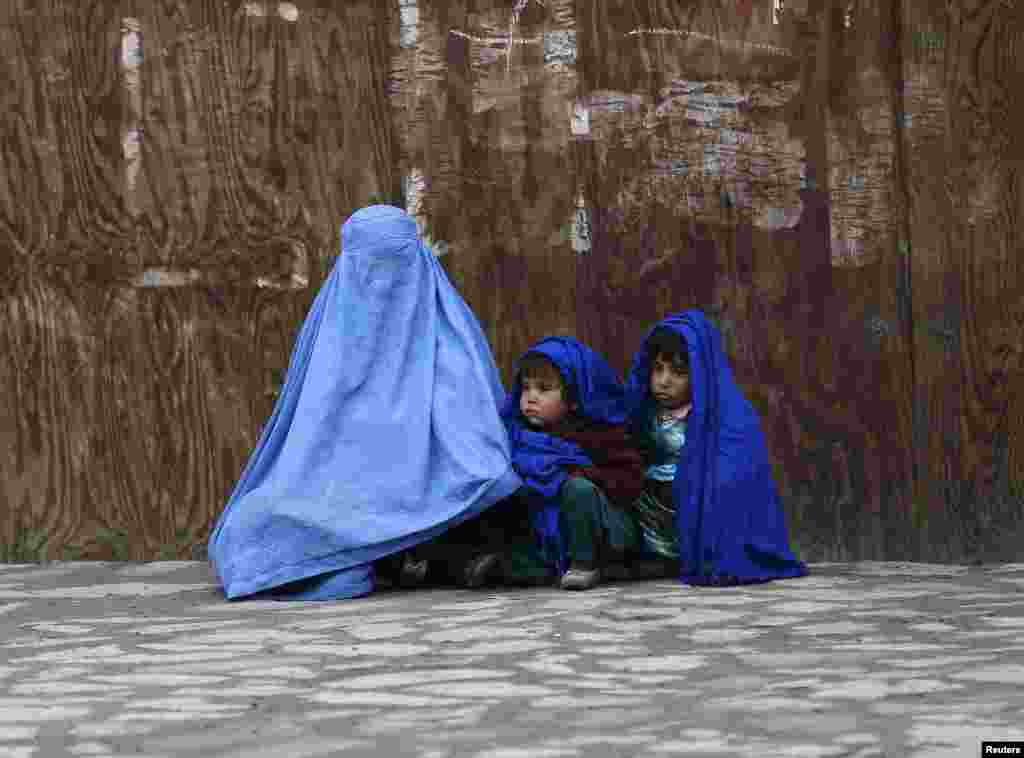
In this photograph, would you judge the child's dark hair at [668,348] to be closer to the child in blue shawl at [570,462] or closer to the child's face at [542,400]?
the child in blue shawl at [570,462]

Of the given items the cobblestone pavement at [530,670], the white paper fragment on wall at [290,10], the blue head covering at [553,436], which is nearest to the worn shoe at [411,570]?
the cobblestone pavement at [530,670]

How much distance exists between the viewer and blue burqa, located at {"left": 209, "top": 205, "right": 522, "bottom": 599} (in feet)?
18.4

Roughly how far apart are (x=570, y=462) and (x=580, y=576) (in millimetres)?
329

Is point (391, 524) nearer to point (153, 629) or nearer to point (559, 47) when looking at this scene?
point (153, 629)

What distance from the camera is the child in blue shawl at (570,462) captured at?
5.59m

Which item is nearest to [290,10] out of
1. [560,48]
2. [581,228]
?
[560,48]

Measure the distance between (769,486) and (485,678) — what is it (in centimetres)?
179

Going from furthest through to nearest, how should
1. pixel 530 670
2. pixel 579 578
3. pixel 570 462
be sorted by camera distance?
pixel 570 462
pixel 579 578
pixel 530 670

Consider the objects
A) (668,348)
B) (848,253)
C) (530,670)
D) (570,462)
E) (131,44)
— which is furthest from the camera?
(131,44)

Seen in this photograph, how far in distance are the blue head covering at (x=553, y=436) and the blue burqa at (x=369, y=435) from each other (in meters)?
0.06

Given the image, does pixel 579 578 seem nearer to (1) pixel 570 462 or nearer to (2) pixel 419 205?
(1) pixel 570 462

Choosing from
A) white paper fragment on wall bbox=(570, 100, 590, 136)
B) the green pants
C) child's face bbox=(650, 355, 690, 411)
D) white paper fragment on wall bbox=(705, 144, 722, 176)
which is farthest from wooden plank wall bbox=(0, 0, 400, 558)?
the green pants

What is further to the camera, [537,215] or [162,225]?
[162,225]

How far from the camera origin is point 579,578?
556cm
